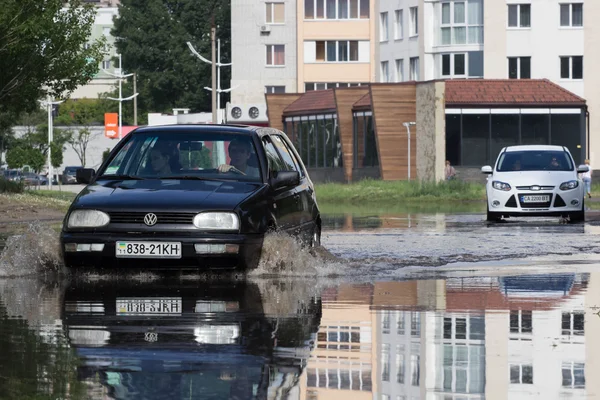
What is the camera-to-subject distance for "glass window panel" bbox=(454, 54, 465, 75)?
83.7 m

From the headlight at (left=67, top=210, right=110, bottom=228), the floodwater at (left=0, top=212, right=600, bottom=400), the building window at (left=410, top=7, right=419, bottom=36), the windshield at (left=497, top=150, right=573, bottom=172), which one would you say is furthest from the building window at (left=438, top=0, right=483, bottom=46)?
the headlight at (left=67, top=210, right=110, bottom=228)

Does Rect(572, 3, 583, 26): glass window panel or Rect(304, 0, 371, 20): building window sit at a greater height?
Rect(304, 0, 371, 20): building window

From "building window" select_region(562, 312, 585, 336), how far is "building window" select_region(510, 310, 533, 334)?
225 mm

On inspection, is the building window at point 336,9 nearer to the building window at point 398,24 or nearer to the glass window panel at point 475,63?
the building window at point 398,24

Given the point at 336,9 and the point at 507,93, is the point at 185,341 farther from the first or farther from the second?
the point at 336,9

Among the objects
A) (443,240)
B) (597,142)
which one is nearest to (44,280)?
(443,240)

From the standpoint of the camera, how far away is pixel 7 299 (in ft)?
41.3

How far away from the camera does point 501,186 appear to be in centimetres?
3081

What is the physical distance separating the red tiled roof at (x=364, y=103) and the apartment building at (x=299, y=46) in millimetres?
24248

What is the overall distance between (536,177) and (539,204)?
1.81 feet

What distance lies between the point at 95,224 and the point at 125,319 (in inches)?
128

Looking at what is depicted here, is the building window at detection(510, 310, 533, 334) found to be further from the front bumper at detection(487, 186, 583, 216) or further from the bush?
→ the bush

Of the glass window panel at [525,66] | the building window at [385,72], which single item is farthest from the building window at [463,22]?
the building window at [385,72]

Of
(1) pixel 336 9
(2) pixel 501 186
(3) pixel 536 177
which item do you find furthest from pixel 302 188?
(1) pixel 336 9
